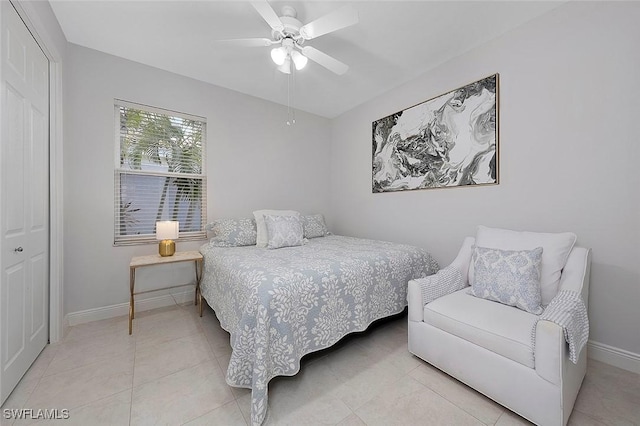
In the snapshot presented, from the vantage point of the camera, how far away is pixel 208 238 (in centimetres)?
305

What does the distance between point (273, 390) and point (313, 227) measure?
6.72 ft

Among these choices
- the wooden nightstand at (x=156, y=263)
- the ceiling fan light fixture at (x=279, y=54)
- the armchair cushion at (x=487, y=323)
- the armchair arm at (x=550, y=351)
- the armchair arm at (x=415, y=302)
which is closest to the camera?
the armchair arm at (x=550, y=351)

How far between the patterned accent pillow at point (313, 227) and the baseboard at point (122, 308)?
1.60 metres

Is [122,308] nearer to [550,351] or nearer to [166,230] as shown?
[166,230]

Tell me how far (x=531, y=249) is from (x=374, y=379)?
143cm

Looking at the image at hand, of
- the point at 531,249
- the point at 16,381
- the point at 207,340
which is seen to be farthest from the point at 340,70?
the point at 16,381

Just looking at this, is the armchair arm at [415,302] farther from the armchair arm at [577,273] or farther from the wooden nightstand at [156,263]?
the wooden nightstand at [156,263]

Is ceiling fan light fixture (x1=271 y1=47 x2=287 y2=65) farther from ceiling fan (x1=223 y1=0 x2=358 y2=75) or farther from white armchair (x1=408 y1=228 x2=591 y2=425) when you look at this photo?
white armchair (x1=408 y1=228 x2=591 y2=425)

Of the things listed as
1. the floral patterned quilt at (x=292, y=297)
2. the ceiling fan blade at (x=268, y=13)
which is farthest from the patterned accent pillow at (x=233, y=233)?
the ceiling fan blade at (x=268, y=13)

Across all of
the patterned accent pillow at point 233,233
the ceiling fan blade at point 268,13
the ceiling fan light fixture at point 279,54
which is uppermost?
the ceiling fan blade at point 268,13

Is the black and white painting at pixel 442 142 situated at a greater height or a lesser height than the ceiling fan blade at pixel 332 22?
lesser

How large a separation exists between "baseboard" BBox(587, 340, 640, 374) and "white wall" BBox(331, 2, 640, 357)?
Answer: 42 mm

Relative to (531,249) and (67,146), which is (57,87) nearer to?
(67,146)

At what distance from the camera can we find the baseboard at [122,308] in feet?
7.69
